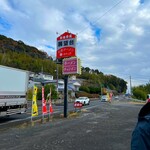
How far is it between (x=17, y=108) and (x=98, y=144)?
10.5m

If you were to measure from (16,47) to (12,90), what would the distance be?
13326cm

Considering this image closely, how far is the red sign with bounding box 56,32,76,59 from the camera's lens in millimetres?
22812

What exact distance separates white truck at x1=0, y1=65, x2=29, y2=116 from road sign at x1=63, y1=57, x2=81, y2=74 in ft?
13.5

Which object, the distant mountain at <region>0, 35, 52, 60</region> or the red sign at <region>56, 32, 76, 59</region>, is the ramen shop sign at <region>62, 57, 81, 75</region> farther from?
the distant mountain at <region>0, 35, 52, 60</region>

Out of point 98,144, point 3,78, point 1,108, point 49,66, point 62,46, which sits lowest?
point 98,144

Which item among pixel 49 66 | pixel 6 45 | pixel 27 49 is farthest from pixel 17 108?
pixel 27 49

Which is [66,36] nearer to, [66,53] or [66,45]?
[66,45]

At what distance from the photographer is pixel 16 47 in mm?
147000

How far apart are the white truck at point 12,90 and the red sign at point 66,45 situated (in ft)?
15.3

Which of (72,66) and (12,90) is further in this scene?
(72,66)

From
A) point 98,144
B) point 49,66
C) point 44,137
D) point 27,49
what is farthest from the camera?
point 27,49

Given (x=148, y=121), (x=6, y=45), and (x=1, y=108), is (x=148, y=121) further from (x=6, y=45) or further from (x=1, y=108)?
(x=6, y=45)

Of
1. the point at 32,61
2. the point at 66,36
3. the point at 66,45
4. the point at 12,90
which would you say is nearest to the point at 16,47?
the point at 32,61

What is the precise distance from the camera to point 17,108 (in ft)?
61.6
